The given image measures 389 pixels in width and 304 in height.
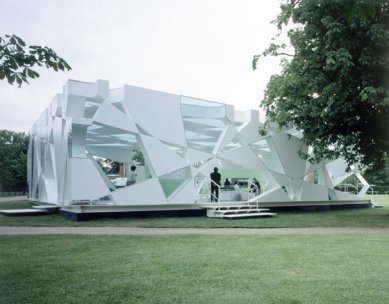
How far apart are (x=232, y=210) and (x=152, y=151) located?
13.1 feet

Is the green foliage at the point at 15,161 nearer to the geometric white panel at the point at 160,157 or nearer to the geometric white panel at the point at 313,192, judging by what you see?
the geometric white panel at the point at 160,157

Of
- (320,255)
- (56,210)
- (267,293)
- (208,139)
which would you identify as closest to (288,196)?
(208,139)

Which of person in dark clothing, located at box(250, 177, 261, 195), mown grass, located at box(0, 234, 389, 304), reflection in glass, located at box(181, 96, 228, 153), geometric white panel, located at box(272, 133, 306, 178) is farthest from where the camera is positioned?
geometric white panel, located at box(272, 133, 306, 178)

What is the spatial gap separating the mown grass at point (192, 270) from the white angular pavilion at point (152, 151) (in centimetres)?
605

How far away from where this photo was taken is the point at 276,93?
17.3 m

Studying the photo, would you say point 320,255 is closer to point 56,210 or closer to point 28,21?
point 28,21

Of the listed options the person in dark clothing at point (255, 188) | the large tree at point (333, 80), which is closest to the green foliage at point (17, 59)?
the large tree at point (333, 80)

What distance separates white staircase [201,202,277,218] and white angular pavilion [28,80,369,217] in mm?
789

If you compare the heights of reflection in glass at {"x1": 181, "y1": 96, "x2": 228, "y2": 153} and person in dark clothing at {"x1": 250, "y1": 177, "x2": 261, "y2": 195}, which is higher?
reflection in glass at {"x1": 181, "y1": 96, "x2": 228, "y2": 153}

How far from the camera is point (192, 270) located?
20.9 ft

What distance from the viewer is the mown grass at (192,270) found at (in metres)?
5.00

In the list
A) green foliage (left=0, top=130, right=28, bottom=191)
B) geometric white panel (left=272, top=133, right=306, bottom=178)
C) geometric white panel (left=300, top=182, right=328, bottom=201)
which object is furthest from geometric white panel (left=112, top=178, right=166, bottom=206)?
green foliage (left=0, top=130, right=28, bottom=191)

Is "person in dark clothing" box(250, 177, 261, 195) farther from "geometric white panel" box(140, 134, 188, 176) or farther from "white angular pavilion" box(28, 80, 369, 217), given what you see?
"geometric white panel" box(140, 134, 188, 176)

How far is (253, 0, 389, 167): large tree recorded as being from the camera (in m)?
14.4
